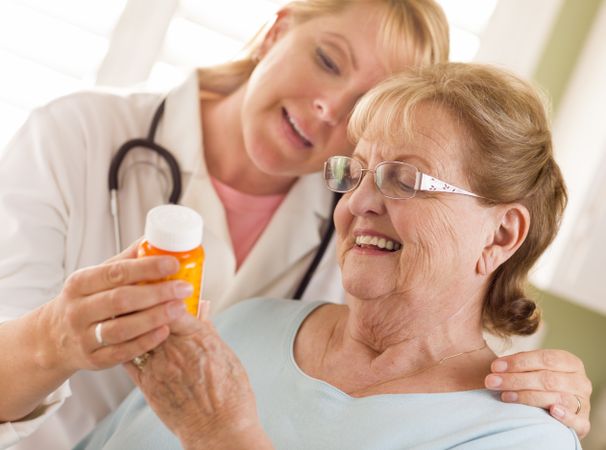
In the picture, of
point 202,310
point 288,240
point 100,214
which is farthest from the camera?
point 288,240

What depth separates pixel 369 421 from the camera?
1.15 meters

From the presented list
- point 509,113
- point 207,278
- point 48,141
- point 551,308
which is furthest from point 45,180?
point 551,308

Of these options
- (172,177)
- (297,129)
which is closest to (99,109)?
(172,177)

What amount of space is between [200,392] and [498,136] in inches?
23.7

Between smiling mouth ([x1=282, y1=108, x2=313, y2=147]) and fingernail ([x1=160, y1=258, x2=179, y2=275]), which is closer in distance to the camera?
fingernail ([x1=160, y1=258, x2=179, y2=275])

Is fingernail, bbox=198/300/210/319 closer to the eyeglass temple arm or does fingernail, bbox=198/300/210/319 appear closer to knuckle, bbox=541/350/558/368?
the eyeglass temple arm

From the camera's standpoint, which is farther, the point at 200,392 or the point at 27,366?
the point at 27,366

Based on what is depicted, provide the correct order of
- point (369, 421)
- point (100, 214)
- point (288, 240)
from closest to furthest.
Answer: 1. point (369, 421)
2. point (100, 214)
3. point (288, 240)

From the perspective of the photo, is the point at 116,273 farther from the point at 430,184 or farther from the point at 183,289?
the point at 430,184

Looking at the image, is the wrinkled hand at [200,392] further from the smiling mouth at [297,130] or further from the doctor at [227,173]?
the smiling mouth at [297,130]

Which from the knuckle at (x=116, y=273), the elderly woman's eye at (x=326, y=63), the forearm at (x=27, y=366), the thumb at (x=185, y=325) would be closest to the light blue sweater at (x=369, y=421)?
the forearm at (x=27, y=366)

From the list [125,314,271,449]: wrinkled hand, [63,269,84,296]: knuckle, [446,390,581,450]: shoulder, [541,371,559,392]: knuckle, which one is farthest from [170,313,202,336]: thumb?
[541,371,559,392]: knuckle

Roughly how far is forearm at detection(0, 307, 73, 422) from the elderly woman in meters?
0.21

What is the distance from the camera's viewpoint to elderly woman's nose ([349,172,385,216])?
1.19 meters
